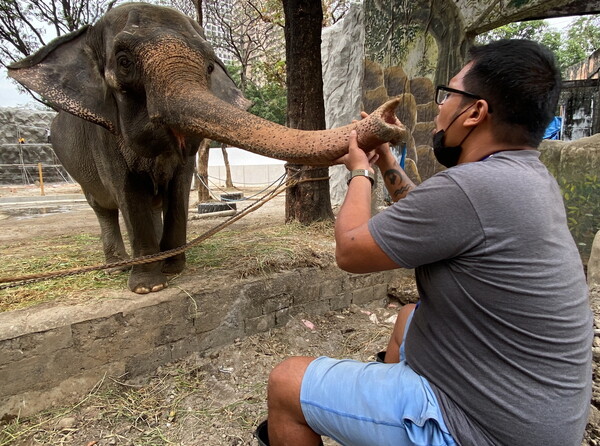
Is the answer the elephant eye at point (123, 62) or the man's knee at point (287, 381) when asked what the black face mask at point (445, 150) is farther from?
the elephant eye at point (123, 62)

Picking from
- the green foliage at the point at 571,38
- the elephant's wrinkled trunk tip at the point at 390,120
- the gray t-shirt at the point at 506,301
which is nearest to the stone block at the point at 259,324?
the elephant's wrinkled trunk tip at the point at 390,120

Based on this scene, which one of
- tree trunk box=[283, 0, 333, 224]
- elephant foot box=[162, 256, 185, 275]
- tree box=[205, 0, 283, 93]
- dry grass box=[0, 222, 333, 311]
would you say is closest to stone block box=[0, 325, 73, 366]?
dry grass box=[0, 222, 333, 311]

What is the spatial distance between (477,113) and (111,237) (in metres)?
3.76

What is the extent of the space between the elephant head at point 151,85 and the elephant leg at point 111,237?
169 cm

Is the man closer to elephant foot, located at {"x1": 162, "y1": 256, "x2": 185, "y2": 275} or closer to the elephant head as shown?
the elephant head

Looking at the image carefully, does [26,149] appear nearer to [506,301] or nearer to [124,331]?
[124,331]

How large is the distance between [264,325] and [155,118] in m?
1.90

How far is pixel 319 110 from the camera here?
5211mm

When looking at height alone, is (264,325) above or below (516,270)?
below

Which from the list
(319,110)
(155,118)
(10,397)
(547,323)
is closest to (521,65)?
(547,323)

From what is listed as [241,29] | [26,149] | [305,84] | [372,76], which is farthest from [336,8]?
[26,149]

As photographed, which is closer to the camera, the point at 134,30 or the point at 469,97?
the point at 469,97

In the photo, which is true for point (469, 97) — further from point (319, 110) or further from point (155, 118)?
point (319, 110)

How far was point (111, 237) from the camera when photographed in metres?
4.23
